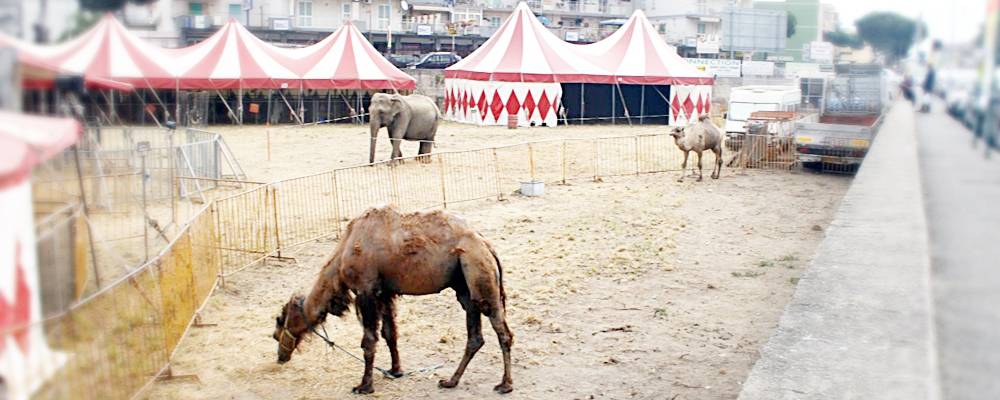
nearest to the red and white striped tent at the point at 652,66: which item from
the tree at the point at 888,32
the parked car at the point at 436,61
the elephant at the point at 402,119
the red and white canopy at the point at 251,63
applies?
the elephant at the point at 402,119

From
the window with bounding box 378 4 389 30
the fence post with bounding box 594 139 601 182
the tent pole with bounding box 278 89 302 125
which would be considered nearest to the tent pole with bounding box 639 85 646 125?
the window with bounding box 378 4 389 30

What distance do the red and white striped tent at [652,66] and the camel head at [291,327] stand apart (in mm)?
25715

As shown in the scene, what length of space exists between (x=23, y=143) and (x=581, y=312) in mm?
7446

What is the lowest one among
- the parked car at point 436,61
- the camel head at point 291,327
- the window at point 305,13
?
the camel head at point 291,327

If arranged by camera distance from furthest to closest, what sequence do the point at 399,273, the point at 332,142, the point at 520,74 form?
the point at 520,74, the point at 332,142, the point at 399,273

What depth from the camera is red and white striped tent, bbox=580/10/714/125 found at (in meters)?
32.0

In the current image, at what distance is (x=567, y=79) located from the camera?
30594 mm

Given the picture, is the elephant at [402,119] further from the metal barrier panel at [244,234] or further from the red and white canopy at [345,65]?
the metal barrier panel at [244,234]

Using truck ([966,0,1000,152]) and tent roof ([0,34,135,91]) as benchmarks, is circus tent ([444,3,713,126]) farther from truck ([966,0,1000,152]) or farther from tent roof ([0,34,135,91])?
truck ([966,0,1000,152])

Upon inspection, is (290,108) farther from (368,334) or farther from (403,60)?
(403,60)

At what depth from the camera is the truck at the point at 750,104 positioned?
23469 millimetres

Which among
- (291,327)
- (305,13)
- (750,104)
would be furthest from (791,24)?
(750,104)

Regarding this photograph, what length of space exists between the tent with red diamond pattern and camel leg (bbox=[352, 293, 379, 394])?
15.8ft

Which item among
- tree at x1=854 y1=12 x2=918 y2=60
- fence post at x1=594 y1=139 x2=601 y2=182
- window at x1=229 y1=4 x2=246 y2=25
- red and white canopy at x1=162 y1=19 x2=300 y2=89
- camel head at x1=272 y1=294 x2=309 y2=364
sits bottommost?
camel head at x1=272 y1=294 x2=309 y2=364
